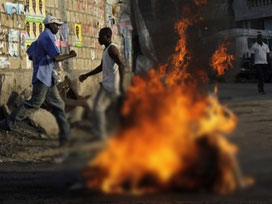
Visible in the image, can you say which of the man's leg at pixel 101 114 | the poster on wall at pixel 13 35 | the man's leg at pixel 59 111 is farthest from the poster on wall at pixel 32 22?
the man's leg at pixel 101 114

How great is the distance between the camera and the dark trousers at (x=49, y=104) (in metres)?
0.96

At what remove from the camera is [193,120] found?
2.51 ft

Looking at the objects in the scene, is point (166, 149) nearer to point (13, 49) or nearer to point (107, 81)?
point (107, 81)

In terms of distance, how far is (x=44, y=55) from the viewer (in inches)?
47.5

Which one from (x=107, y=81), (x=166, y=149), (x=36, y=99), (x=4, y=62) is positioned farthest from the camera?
(x=4, y=62)

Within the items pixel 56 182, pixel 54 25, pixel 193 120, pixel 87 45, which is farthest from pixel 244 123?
pixel 87 45

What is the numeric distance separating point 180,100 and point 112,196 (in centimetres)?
20

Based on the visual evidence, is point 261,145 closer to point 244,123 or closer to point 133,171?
point 244,123

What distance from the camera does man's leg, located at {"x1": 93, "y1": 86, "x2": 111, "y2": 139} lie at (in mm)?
770

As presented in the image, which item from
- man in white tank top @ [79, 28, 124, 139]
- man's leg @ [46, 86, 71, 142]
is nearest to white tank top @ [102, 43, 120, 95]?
man in white tank top @ [79, 28, 124, 139]

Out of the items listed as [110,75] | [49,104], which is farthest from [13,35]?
[110,75]

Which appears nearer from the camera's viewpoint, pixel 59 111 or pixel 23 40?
pixel 59 111

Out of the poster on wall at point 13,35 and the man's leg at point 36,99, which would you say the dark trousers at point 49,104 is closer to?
the man's leg at point 36,99

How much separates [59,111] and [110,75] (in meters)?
0.22
